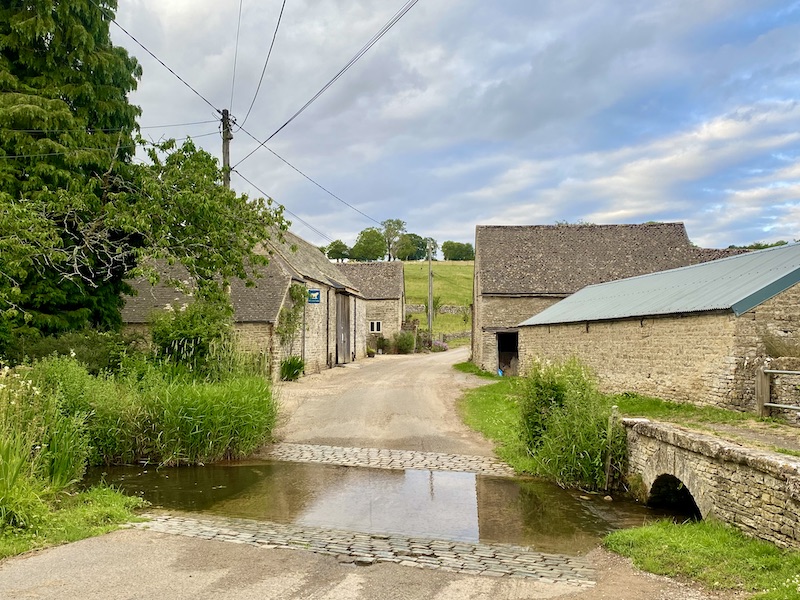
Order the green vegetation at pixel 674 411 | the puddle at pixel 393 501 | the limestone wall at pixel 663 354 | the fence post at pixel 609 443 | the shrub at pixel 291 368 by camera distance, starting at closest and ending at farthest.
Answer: the puddle at pixel 393 501 < the fence post at pixel 609 443 < the green vegetation at pixel 674 411 < the limestone wall at pixel 663 354 < the shrub at pixel 291 368

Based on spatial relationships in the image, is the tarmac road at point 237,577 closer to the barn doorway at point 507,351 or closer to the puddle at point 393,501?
the puddle at point 393,501

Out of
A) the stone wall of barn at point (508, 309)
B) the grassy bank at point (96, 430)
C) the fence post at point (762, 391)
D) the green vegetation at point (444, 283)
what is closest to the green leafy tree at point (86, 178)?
the grassy bank at point (96, 430)

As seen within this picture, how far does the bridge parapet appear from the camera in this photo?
5.71 meters

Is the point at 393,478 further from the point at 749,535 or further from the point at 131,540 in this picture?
the point at 749,535

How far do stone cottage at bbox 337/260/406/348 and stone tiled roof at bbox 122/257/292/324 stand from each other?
813 inches

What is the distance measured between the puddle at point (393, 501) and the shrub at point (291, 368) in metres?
12.2

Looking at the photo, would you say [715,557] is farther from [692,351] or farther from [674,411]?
[692,351]

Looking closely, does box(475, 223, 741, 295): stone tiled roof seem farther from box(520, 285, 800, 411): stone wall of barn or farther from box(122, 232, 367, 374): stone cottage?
box(520, 285, 800, 411): stone wall of barn

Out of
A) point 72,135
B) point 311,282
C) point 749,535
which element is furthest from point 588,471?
point 311,282

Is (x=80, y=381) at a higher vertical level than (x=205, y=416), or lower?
higher

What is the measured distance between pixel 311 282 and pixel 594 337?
43.8 ft

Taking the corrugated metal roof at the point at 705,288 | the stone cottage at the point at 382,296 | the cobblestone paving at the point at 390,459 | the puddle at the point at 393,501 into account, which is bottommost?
the puddle at the point at 393,501

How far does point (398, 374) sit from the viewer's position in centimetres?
2614

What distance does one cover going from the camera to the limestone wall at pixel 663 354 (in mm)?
12602
